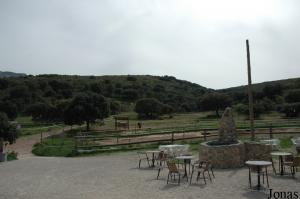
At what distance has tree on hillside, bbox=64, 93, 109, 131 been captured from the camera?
4347 centimetres

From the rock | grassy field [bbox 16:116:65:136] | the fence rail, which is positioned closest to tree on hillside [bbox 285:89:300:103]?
the fence rail

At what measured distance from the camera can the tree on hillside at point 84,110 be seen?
43.5m

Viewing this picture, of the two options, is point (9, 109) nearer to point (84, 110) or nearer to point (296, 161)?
point (84, 110)

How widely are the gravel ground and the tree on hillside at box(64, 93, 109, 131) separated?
2522 cm

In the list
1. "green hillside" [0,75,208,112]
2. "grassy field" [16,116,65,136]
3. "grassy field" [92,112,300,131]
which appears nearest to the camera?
"grassy field" [92,112,300,131]

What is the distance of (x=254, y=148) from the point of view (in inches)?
621

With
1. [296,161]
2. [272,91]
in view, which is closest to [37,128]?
[296,161]

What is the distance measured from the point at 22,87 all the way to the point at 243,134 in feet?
207

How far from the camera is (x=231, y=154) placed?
1547 cm

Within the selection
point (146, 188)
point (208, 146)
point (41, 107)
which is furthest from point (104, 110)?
point (146, 188)

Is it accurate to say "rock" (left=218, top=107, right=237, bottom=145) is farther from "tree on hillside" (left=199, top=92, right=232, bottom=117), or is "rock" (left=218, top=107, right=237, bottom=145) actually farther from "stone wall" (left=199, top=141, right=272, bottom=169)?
"tree on hillside" (left=199, top=92, right=232, bottom=117)

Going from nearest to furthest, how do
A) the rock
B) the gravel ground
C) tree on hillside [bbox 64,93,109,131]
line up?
1. the gravel ground
2. the rock
3. tree on hillside [bbox 64,93,109,131]

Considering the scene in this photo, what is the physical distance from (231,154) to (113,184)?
512cm

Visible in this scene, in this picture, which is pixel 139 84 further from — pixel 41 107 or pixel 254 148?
pixel 254 148
